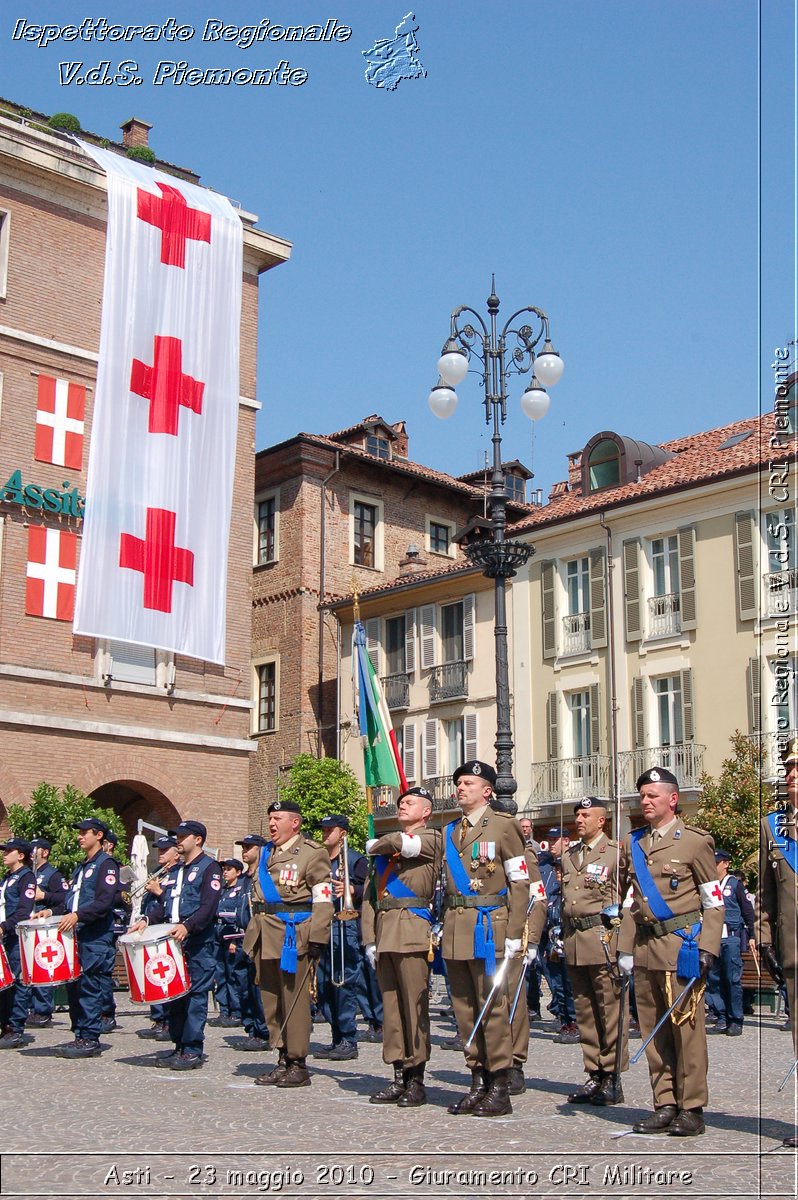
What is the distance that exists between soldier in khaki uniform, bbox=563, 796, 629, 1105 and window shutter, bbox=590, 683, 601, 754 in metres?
24.7

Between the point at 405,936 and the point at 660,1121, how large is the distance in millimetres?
2222

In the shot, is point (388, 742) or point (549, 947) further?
point (388, 742)

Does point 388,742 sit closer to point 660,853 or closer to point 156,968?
point 156,968

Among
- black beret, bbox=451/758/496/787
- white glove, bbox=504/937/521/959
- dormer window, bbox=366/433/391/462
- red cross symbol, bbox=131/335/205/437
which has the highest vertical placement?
dormer window, bbox=366/433/391/462

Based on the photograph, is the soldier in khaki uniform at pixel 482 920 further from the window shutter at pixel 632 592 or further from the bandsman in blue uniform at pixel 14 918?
the window shutter at pixel 632 592

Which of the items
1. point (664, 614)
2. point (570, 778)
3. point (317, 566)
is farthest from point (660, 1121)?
point (317, 566)

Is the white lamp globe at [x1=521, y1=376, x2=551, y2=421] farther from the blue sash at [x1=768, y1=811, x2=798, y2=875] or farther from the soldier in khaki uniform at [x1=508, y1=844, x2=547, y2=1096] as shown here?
the blue sash at [x1=768, y1=811, x2=798, y2=875]

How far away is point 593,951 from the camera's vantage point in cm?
1038

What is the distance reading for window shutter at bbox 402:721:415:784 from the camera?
131 ft

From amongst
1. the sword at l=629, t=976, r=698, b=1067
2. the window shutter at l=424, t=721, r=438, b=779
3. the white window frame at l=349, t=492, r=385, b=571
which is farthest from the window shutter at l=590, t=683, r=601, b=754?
the sword at l=629, t=976, r=698, b=1067

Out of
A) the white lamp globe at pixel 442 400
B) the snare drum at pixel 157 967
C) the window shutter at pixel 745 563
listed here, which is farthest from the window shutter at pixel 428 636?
the snare drum at pixel 157 967

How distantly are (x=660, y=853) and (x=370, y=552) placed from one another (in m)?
33.9

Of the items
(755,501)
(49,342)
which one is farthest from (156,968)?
(755,501)

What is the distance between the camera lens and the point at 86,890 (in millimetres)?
13375
